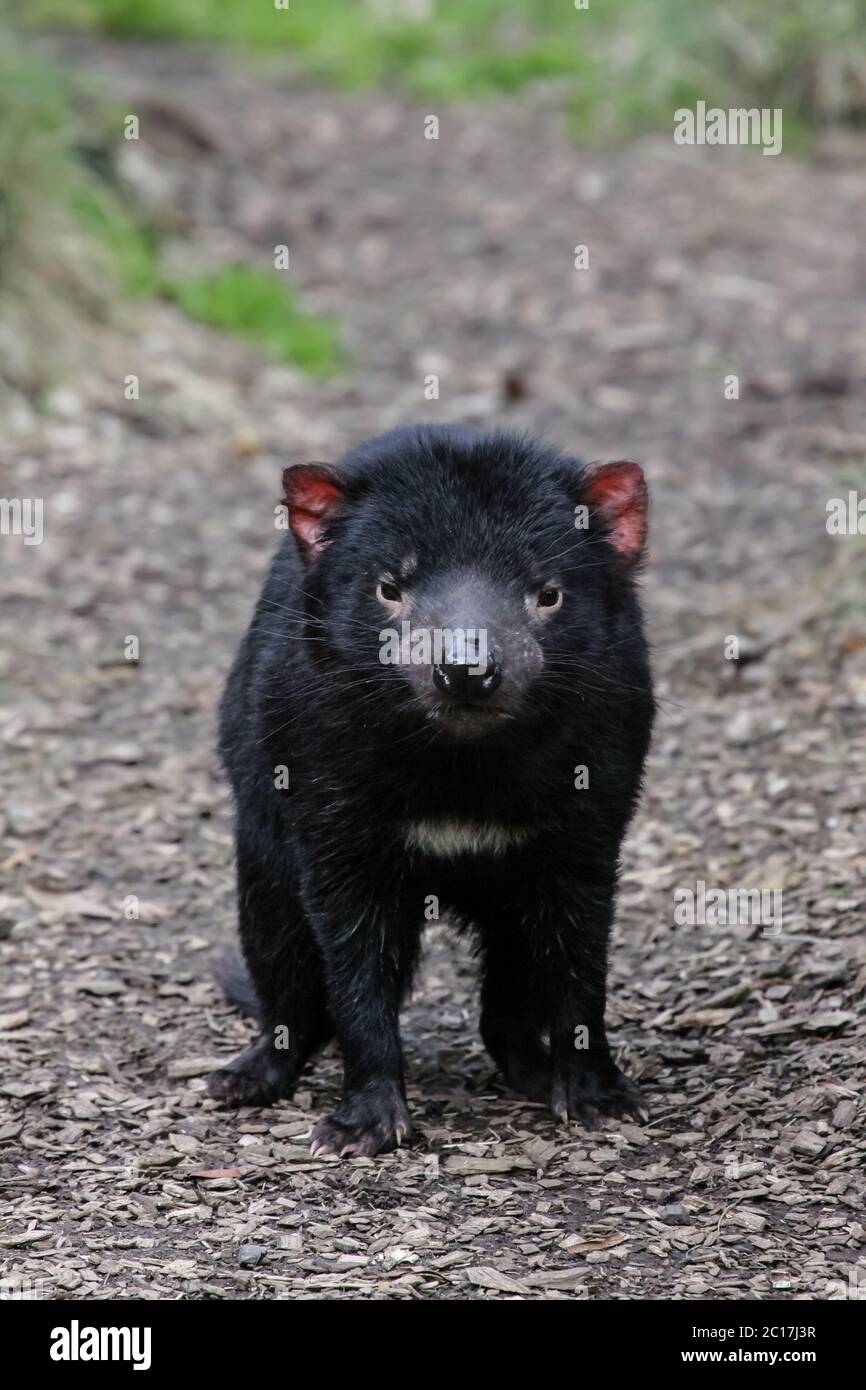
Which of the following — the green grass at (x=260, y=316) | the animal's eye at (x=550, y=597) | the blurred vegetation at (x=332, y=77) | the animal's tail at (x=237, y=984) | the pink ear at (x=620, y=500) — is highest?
the blurred vegetation at (x=332, y=77)

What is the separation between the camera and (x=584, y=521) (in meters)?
3.96

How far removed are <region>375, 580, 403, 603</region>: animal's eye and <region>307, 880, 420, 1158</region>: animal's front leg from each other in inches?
23.6

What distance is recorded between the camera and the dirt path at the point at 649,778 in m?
3.76

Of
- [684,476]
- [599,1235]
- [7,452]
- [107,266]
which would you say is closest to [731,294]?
[684,476]

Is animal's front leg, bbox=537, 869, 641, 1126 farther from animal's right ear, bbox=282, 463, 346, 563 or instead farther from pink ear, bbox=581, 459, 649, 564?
animal's right ear, bbox=282, 463, 346, 563

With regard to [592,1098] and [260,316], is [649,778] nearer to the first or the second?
[592,1098]

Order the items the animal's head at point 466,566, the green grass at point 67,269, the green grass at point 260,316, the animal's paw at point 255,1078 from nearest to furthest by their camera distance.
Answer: the animal's head at point 466,566
the animal's paw at point 255,1078
the green grass at point 67,269
the green grass at point 260,316

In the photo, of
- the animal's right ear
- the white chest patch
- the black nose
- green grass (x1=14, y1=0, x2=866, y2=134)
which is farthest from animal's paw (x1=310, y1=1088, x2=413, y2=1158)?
green grass (x1=14, y1=0, x2=866, y2=134)

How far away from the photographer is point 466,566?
3.78 m

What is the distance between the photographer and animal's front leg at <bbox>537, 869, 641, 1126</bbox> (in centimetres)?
410

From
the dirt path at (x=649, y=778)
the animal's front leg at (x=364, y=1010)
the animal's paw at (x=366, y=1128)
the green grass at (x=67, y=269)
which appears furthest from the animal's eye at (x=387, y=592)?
the green grass at (x=67, y=269)

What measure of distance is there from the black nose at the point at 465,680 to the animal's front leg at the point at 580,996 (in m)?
0.64

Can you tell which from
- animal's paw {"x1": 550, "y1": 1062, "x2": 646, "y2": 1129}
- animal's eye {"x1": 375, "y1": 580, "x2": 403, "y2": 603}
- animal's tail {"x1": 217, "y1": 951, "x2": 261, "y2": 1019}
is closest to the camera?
animal's eye {"x1": 375, "y1": 580, "x2": 403, "y2": 603}

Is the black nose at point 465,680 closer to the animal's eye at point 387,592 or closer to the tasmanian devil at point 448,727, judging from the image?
the tasmanian devil at point 448,727
